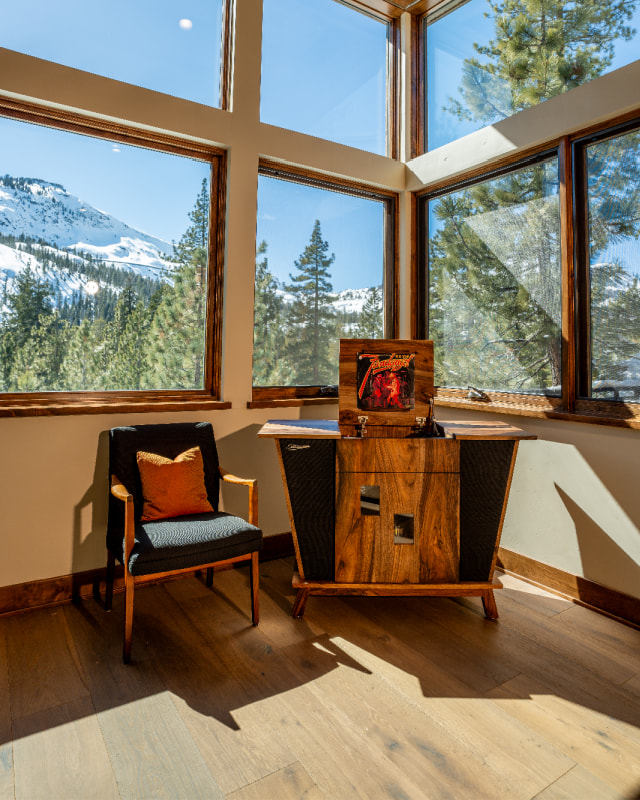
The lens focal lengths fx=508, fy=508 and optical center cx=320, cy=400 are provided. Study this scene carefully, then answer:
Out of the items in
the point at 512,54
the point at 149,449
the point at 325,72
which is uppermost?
the point at 325,72

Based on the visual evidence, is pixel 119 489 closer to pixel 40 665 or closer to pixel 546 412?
pixel 40 665

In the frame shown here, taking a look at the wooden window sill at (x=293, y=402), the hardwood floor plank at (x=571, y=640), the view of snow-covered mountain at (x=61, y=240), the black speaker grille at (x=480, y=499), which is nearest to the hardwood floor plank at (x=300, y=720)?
the black speaker grille at (x=480, y=499)

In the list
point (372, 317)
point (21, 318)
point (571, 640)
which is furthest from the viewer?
point (372, 317)

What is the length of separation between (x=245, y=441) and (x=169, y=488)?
73 cm

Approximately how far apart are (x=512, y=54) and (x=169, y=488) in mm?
3242

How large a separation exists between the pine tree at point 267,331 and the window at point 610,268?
1.79m

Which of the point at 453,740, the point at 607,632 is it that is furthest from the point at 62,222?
the point at 607,632

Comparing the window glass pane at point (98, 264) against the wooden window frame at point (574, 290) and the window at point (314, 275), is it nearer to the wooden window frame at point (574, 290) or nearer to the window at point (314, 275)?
the window at point (314, 275)

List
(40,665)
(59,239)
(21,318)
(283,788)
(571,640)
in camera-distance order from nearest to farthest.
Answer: (283,788) → (40,665) → (571,640) → (21,318) → (59,239)

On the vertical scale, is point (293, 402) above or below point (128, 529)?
above

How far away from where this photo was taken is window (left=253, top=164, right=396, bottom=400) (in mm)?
3326

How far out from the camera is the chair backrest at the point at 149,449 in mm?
2572

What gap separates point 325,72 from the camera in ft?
11.5

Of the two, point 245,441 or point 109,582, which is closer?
point 109,582
